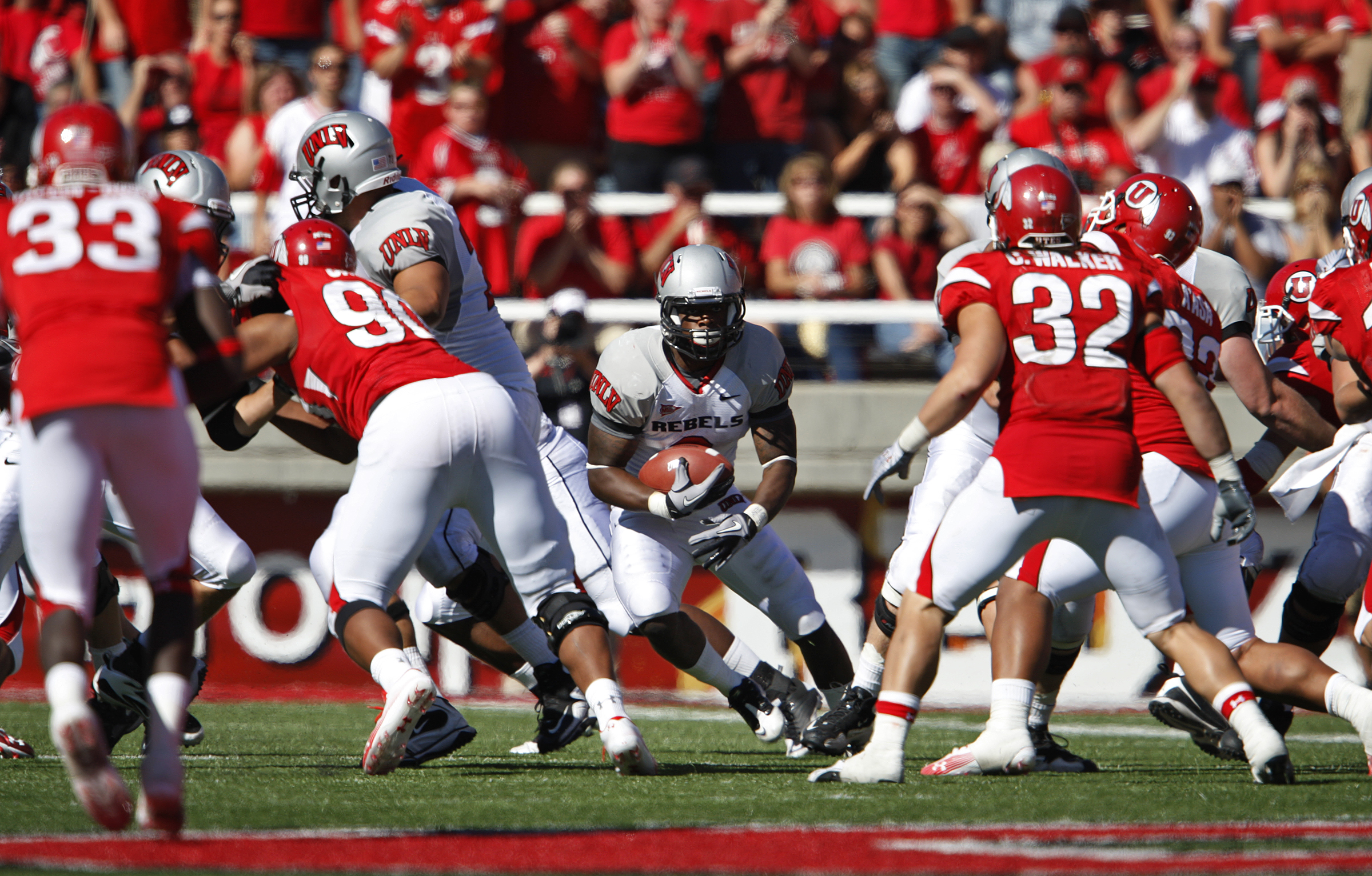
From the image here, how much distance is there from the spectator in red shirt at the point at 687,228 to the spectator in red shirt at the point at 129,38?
402 cm

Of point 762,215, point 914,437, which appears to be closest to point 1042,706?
point 914,437

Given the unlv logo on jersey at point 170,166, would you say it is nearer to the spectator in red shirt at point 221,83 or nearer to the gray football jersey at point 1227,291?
the gray football jersey at point 1227,291

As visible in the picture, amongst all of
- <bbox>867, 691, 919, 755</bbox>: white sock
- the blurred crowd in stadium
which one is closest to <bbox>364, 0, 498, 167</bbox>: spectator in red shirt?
the blurred crowd in stadium

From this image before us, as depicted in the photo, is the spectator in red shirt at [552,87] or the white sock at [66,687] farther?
the spectator in red shirt at [552,87]

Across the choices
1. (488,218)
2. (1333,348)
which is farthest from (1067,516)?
(488,218)

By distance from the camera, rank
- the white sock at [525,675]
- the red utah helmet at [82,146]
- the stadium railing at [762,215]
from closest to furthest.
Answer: the red utah helmet at [82,146]
the white sock at [525,675]
the stadium railing at [762,215]

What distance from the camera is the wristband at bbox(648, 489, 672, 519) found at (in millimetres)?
5930

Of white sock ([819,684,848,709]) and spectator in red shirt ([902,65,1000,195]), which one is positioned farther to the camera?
spectator in red shirt ([902,65,1000,195])

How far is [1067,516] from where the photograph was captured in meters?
4.75

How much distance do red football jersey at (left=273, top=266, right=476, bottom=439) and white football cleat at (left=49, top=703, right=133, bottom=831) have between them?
1.46 meters

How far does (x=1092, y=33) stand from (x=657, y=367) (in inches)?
273

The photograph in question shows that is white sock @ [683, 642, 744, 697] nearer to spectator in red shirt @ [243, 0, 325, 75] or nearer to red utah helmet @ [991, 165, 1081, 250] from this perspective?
red utah helmet @ [991, 165, 1081, 250]

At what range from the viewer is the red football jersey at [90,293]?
3775mm

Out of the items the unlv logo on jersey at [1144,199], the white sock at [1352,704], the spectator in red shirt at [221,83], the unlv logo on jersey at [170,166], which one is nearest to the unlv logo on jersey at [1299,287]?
the unlv logo on jersey at [1144,199]
